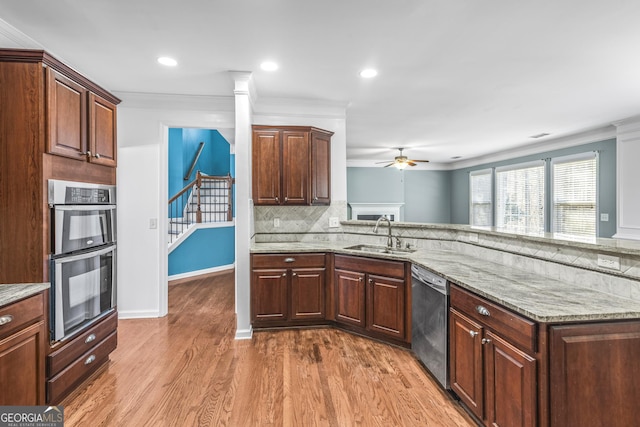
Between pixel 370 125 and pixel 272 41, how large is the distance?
3.03 m

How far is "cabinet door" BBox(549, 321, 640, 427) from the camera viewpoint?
1.37 m

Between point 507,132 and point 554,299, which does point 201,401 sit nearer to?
point 554,299

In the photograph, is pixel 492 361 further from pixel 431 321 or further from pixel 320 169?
pixel 320 169

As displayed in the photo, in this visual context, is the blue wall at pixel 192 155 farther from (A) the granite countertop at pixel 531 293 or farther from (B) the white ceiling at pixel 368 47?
(A) the granite countertop at pixel 531 293

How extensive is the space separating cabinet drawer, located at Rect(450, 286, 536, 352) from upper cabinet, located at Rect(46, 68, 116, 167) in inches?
109

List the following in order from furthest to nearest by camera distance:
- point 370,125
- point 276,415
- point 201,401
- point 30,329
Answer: point 370,125 → point 201,401 → point 276,415 → point 30,329

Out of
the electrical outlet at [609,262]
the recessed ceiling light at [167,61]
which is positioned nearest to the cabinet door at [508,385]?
the electrical outlet at [609,262]

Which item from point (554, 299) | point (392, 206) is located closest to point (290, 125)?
point (554, 299)

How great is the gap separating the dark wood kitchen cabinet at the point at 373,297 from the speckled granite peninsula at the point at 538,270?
0.12 m

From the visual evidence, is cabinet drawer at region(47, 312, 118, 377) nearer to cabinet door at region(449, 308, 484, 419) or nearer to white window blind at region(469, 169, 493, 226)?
cabinet door at region(449, 308, 484, 419)

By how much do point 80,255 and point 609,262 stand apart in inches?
130

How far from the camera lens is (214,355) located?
9.15 ft

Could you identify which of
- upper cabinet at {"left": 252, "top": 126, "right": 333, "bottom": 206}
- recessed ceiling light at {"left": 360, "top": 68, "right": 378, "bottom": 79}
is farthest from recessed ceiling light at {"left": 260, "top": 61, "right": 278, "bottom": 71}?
recessed ceiling light at {"left": 360, "top": 68, "right": 378, "bottom": 79}

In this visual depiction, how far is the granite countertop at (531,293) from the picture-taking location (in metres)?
1.40
